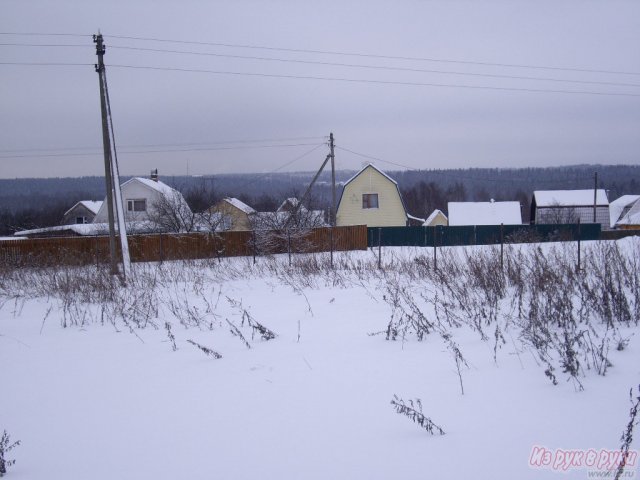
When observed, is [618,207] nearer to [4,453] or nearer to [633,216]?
[633,216]

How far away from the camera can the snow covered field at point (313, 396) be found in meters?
3.12

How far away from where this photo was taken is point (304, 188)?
49625 mm

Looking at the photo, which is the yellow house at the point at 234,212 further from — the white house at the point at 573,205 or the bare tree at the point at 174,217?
the white house at the point at 573,205

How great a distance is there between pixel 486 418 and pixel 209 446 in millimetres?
1958

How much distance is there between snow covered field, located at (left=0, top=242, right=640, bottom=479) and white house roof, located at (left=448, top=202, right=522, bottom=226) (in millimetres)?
38503

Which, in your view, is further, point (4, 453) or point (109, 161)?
point (109, 161)

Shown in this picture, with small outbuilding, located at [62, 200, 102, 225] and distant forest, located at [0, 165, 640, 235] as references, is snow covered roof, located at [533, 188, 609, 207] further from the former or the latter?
small outbuilding, located at [62, 200, 102, 225]

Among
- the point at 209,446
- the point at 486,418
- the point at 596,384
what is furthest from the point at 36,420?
the point at 596,384

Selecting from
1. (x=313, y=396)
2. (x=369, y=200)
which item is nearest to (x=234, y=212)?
(x=369, y=200)

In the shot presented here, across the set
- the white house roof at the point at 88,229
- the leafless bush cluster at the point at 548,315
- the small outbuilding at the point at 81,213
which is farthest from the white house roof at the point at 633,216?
the small outbuilding at the point at 81,213

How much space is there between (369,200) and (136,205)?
19.3 meters

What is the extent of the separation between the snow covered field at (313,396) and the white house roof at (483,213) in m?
38.5

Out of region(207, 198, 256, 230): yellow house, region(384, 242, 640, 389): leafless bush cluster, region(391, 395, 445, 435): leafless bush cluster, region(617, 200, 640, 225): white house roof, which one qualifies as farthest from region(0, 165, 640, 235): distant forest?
region(391, 395, 445, 435): leafless bush cluster

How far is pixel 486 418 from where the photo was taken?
346 centimetres
